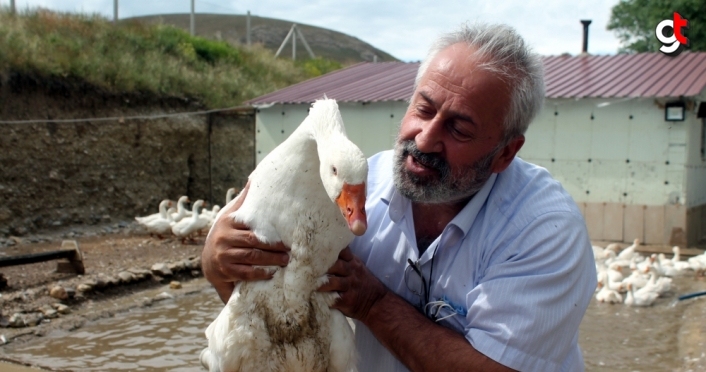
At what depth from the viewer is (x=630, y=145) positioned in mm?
11227

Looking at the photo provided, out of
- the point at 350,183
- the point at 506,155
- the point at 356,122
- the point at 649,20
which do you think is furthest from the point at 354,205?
the point at 649,20

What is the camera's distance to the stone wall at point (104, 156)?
1216 centimetres

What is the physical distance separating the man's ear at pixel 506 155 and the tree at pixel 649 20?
67.1 ft

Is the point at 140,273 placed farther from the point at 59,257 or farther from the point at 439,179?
the point at 439,179

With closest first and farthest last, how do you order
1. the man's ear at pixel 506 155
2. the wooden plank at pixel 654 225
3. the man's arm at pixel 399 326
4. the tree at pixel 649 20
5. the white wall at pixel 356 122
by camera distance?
the man's arm at pixel 399 326
the man's ear at pixel 506 155
the wooden plank at pixel 654 225
the white wall at pixel 356 122
the tree at pixel 649 20

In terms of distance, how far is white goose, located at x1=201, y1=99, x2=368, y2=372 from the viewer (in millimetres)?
2113

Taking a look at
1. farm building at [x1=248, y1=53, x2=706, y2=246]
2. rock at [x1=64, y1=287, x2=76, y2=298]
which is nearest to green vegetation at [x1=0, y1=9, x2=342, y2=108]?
farm building at [x1=248, y1=53, x2=706, y2=246]

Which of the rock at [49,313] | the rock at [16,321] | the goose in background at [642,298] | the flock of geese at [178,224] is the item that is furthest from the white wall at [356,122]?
the rock at [16,321]

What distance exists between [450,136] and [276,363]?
96 cm

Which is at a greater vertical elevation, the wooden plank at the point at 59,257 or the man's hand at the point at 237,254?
the man's hand at the point at 237,254

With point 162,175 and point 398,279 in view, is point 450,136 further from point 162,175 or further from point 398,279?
point 162,175

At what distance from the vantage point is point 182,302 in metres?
8.09

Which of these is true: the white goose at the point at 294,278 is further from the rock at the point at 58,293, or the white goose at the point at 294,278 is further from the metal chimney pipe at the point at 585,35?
the metal chimney pipe at the point at 585,35

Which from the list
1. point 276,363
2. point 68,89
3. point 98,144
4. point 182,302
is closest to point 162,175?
point 98,144
